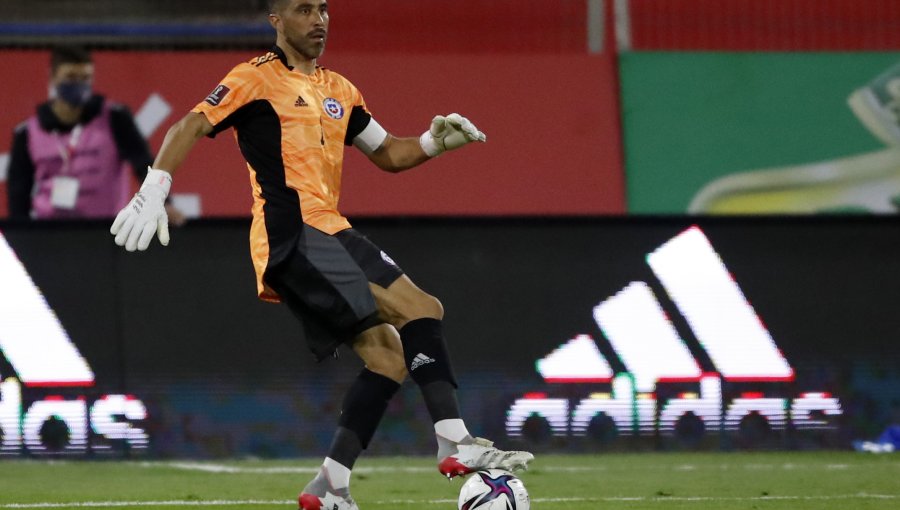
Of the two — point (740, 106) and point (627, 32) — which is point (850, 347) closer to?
point (740, 106)

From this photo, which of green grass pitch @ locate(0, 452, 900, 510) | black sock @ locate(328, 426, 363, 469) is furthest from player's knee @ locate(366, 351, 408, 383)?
green grass pitch @ locate(0, 452, 900, 510)

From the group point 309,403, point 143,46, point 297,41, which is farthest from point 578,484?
point 143,46

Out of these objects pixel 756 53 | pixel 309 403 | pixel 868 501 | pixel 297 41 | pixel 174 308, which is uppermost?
pixel 756 53

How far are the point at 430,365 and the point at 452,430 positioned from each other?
254 millimetres

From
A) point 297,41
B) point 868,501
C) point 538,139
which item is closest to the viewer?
point 297,41

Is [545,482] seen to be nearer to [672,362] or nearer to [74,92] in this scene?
[672,362]

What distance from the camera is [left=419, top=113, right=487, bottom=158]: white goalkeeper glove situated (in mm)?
5918

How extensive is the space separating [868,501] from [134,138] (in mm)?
5555

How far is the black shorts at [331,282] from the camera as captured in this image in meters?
5.54

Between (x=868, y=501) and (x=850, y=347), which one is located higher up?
(x=850, y=347)

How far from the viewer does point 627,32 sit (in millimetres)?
12086

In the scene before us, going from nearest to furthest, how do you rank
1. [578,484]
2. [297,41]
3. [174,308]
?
1. [297,41]
2. [578,484]
3. [174,308]

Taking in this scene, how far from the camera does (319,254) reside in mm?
5586

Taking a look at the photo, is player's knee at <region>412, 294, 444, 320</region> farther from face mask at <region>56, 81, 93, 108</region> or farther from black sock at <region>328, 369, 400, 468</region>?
face mask at <region>56, 81, 93, 108</region>
